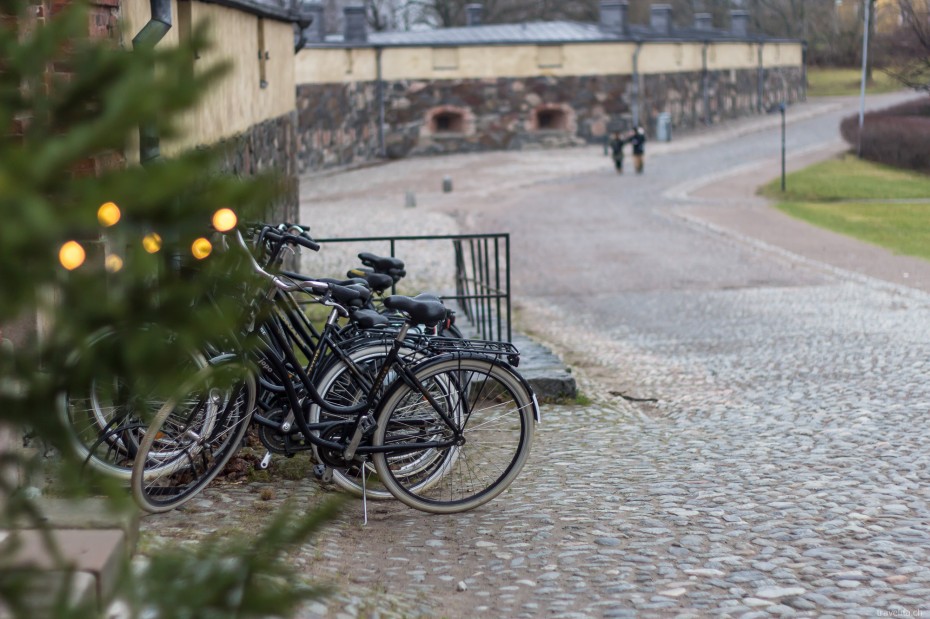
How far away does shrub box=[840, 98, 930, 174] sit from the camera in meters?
29.1

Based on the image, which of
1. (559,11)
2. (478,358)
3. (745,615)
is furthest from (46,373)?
(559,11)

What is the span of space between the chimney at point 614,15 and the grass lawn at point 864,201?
42.8 feet

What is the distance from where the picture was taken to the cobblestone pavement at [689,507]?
4316 mm

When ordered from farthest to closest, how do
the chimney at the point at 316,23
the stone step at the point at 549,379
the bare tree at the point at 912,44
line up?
the chimney at the point at 316,23
the bare tree at the point at 912,44
the stone step at the point at 549,379

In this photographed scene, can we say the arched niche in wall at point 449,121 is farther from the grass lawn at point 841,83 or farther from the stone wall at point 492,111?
the grass lawn at point 841,83

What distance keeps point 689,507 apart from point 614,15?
39.5 meters

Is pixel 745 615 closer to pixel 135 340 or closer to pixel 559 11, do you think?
pixel 135 340

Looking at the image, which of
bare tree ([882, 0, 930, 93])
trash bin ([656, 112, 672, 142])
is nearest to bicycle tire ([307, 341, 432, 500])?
bare tree ([882, 0, 930, 93])

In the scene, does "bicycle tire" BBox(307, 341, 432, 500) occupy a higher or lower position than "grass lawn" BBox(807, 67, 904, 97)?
lower

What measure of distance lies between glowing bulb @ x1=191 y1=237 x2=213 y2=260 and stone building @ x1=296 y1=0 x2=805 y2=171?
33.9 meters

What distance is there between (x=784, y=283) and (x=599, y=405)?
22.8 feet

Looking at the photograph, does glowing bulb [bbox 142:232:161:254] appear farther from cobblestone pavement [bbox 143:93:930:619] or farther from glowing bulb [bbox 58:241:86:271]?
cobblestone pavement [bbox 143:93:930:619]

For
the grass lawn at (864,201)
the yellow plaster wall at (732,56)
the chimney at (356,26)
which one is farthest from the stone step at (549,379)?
the yellow plaster wall at (732,56)

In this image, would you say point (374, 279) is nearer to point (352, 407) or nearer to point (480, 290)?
point (352, 407)
